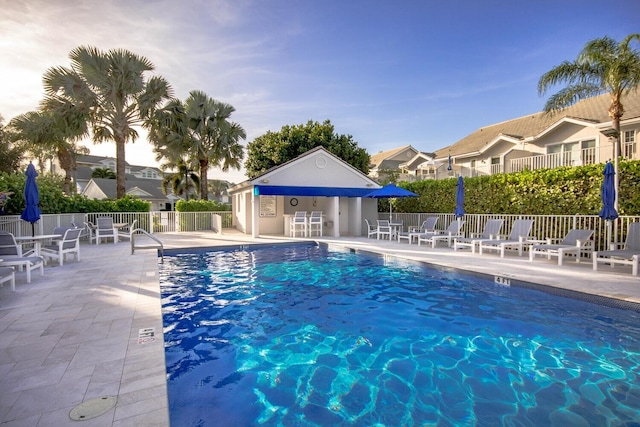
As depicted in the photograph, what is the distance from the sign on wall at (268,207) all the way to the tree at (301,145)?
8.49m

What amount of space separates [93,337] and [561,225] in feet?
45.9

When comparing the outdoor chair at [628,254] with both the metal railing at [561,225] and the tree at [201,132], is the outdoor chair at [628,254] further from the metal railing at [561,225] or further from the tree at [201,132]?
the tree at [201,132]

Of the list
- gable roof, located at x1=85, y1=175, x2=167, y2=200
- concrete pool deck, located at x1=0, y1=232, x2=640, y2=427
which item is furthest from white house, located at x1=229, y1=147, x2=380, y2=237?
gable roof, located at x1=85, y1=175, x2=167, y2=200

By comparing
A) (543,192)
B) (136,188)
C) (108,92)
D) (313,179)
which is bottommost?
(543,192)

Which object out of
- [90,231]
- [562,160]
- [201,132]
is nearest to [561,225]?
[562,160]

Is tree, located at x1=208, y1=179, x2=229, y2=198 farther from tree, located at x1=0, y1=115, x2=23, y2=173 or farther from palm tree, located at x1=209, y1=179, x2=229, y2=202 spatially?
tree, located at x1=0, y1=115, x2=23, y2=173

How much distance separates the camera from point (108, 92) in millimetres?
18203

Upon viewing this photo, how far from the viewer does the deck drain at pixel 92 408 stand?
2.58m

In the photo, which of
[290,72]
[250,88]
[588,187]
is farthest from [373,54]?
[588,187]

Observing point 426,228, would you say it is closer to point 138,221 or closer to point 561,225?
point 561,225

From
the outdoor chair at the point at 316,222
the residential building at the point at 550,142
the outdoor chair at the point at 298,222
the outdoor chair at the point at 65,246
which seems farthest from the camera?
the outdoor chair at the point at 316,222

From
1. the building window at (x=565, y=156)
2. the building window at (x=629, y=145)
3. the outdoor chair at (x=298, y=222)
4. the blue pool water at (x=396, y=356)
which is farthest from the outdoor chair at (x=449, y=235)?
the building window at (x=629, y=145)

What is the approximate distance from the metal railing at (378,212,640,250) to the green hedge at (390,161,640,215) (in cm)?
45

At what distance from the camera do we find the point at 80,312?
5.17 meters
